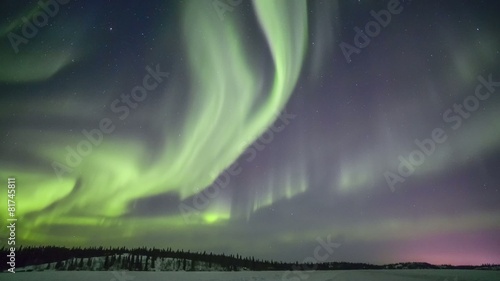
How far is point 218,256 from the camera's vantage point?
92.1 meters

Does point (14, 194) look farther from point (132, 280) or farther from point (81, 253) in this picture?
point (81, 253)

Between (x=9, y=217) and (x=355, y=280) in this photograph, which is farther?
(x=355, y=280)

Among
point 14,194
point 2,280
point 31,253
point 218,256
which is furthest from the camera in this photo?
point 218,256

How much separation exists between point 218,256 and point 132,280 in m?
52.3

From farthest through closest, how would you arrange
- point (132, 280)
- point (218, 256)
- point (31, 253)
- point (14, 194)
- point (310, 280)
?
1. point (218, 256)
2. point (31, 253)
3. point (132, 280)
4. point (310, 280)
5. point (14, 194)

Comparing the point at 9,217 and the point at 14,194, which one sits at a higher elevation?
the point at 14,194

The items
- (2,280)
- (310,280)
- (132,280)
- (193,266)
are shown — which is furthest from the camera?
(193,266)

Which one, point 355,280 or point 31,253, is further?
point 31,253

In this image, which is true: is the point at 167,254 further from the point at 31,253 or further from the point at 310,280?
the point at 310,280

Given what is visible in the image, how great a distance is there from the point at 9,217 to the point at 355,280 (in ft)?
123

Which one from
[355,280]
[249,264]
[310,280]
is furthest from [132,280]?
[249,264]

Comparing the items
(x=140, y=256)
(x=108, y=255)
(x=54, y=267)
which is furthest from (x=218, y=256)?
(x=54, y=267)

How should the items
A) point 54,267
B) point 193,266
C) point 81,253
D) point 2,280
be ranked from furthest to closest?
point 193,266 < point 81,253 < point 54,267 < point 2,280

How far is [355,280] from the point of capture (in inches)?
1538
